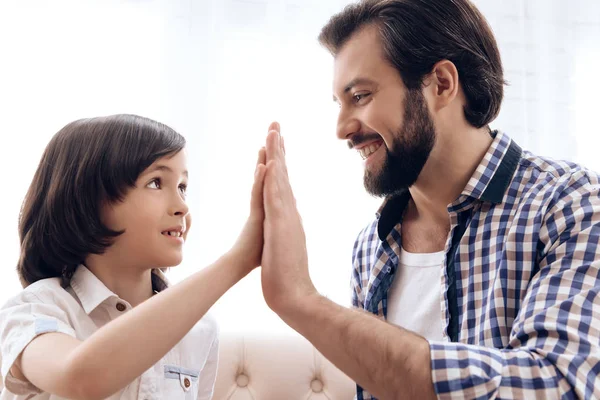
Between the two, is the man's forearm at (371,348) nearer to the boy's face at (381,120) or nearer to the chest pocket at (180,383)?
the chest pocket at (180,383)

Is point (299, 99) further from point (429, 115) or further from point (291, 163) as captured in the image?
point (429, 115)

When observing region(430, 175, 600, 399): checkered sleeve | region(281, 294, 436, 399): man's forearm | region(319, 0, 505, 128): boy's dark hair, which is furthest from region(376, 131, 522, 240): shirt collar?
region(281, 294, 436, 399): man's forearm

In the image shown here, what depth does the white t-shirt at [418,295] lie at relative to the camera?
138 cm

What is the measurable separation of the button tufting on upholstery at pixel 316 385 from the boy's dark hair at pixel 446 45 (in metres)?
0.82

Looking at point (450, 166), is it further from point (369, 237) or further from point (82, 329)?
point (82, 329)

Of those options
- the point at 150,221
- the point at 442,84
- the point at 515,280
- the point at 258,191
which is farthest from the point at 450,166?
the point at 150,221

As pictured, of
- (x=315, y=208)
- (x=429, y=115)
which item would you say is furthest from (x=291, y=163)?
(x=429, y=115)

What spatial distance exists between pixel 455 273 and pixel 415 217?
27 cm

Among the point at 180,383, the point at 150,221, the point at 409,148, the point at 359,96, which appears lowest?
the point at 180,383

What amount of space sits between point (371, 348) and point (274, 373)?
2.62ft

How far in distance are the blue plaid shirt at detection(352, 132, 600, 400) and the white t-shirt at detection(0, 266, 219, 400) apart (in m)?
0.37

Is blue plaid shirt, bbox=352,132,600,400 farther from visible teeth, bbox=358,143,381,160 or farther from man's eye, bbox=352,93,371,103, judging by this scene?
man's eye, bbox=352,93,371,103

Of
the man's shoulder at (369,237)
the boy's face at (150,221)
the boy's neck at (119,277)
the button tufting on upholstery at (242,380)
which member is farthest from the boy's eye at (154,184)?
the button tufting on upholstery at (242,380)

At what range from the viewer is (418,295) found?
1.42 meters
